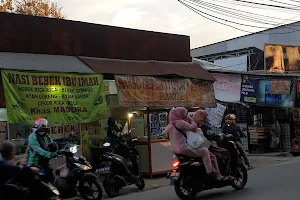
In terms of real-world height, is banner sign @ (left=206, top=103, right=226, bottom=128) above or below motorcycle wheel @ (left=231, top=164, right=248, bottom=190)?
above

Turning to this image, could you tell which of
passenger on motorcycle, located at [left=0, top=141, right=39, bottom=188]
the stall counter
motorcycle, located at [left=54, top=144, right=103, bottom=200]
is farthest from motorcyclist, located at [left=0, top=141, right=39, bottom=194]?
the stall counter

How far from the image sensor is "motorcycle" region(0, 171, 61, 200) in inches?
204

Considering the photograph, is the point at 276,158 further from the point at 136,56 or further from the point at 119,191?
the point at 119,191

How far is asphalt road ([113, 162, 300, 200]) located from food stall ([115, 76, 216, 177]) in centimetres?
175

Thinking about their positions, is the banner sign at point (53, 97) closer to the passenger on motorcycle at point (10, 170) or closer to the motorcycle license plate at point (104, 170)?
the motorcycle license plate at point (104, 170)

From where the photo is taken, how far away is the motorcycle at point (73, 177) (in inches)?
338

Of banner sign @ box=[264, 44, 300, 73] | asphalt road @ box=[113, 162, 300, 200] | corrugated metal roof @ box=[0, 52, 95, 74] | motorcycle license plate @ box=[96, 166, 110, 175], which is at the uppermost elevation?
banner sign @ box=[264, 44, 300, 73]

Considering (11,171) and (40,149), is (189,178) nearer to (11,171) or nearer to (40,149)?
(40,149)

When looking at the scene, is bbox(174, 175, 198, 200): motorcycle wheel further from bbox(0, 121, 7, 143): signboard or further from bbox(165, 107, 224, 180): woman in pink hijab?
bbox(0, 121, 7, 143): signboard

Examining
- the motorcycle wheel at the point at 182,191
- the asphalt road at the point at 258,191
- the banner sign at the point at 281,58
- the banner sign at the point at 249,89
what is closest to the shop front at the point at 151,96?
the asphalt road at the point at 258,191

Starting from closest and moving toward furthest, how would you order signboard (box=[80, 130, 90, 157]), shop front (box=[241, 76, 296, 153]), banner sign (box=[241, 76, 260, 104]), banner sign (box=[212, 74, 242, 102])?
signboard (box=[80, 130, 90, 157]) < banner sign (box=[212, 74, 242, 102]) < banner sign (box=[241, 76, 260, 104]) < shop front (box=[241, 76, 296, 153])

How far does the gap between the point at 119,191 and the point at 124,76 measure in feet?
9.92

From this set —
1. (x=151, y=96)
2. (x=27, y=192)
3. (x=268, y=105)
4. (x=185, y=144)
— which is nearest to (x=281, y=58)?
(x=268, y=105)

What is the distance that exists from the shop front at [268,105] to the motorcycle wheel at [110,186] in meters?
9.75
